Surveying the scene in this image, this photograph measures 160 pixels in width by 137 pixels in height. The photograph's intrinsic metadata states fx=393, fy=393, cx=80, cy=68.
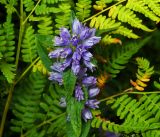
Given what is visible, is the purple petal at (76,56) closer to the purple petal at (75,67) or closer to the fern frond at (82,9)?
the purple petal at (75,67)

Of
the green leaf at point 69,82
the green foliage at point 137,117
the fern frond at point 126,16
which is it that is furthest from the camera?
the fern frond at point 126,16

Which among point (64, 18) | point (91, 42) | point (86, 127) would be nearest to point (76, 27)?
point (91, 42)

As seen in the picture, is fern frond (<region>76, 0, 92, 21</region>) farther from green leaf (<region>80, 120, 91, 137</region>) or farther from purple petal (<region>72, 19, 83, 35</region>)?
green leaf (<region>80, 120, 91, 137</region>)

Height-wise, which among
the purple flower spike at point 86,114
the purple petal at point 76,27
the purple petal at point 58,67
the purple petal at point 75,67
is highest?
the purple petal at point 76,27

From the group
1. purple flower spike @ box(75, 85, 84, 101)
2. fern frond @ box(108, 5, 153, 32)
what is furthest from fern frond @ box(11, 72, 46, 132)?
fern frond @ box(108, 5, 153, 32)

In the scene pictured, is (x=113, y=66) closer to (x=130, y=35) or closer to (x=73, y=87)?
(x=130, y=35)

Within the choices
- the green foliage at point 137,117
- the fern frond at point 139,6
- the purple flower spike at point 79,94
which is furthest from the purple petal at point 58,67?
the fern frond at point 139,6
